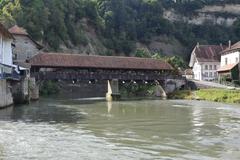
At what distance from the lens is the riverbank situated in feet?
156

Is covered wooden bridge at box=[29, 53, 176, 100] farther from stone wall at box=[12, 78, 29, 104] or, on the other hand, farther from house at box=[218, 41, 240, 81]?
house at box=[218, 41, 240, 81]

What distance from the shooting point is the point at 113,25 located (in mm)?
110375

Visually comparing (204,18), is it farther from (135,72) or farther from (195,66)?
(135,72)

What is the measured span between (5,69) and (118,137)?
868 inches

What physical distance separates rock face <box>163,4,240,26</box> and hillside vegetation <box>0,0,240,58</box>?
0.82 metres

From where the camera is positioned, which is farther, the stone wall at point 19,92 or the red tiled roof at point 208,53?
the red tiled roof at point 208,53

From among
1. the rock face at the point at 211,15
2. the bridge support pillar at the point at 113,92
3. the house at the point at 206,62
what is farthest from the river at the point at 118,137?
the rock face at the point at 211,15

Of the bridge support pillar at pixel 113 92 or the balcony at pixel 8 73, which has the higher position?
the balcony at pixel 8 73

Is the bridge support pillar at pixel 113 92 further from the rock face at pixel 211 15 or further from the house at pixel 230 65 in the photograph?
the rock face at pixel 211 15

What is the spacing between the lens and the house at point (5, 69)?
1474 inches

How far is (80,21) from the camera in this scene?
324 feet

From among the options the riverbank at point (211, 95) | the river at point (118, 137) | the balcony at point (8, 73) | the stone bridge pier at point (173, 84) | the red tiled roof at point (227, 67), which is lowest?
the river at point (118, 137)

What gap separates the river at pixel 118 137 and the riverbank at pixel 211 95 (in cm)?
1673

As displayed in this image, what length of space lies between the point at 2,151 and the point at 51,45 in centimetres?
6854
